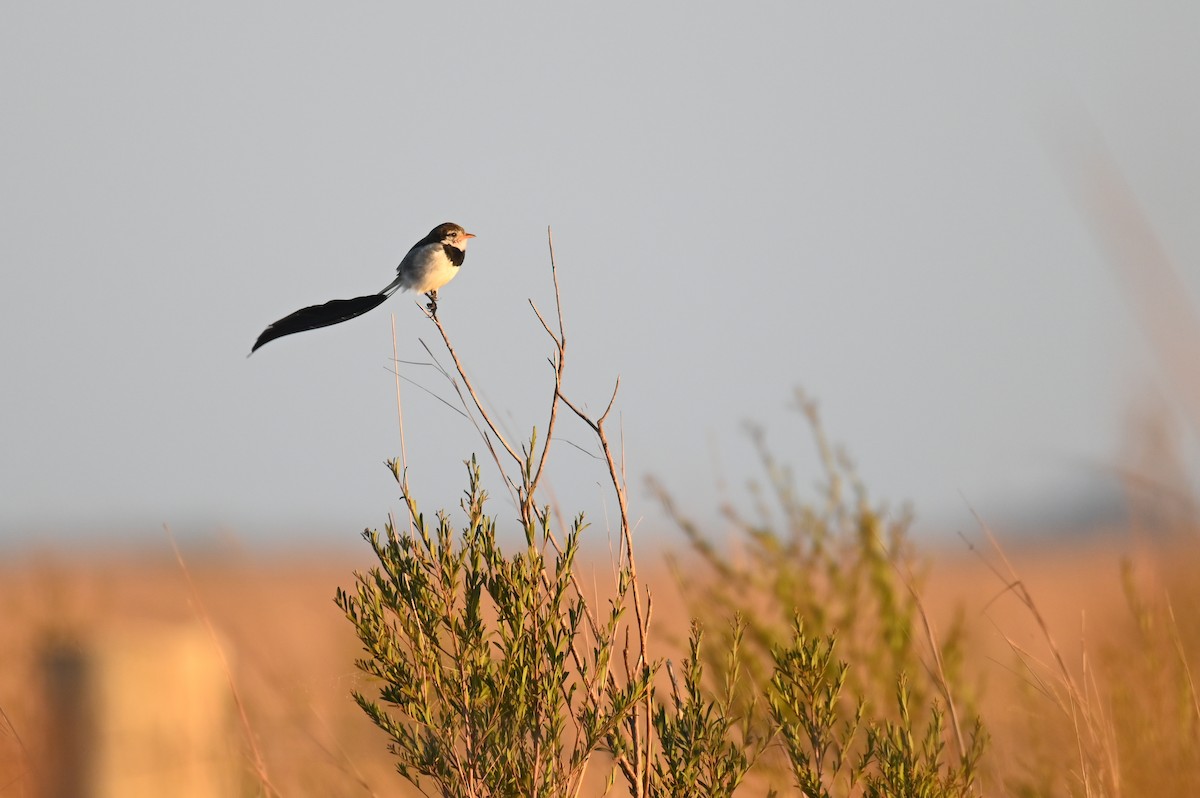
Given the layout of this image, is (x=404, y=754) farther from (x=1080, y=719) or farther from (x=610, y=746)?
(x=1080, y=719)

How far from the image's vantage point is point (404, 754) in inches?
113

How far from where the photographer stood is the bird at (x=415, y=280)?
325 centimetres

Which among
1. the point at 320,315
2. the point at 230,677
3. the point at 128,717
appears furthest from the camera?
the point at 320,315

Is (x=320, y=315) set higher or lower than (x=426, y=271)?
lower

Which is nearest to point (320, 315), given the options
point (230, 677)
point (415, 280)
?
point (415, 280)

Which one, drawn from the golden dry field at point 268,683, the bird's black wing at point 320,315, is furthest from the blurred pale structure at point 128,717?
the bird's black wing at point 320,315

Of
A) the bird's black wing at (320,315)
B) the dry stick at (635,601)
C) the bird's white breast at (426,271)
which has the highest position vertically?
the bird's white breast at (426,271)

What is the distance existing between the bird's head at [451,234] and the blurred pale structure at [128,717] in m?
1.78

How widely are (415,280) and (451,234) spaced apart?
272 millimetres

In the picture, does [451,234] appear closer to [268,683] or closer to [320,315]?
[320,315]

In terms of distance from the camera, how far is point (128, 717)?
7.00 ft

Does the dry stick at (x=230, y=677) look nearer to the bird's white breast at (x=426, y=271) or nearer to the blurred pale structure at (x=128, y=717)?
the blurred pale structure at (x=128, y=717)

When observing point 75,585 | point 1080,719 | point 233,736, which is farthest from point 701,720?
Answer: point 75,585

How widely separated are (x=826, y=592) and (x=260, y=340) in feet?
8.67
